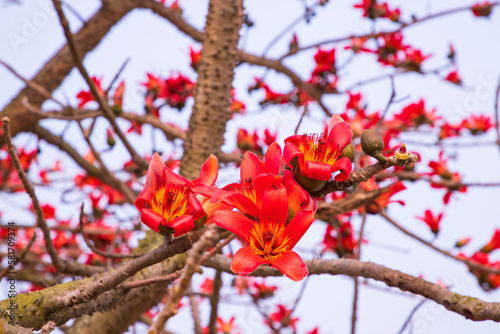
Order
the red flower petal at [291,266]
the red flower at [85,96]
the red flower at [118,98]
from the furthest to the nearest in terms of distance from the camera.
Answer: the red flower at [85,96], the red flower at [118,98], the red flower petal at [291,266]

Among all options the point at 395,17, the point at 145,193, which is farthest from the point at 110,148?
the point at 395,17

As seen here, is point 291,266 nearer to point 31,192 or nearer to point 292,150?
point 292,150

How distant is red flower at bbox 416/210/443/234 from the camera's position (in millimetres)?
2400

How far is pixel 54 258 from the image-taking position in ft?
4.17

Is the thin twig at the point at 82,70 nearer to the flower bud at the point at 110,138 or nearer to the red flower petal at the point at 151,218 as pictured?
the flower bud at the point at 110,138

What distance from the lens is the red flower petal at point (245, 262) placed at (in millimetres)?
596

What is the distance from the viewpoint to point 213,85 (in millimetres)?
1679

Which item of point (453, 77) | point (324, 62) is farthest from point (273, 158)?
point (453, 77)

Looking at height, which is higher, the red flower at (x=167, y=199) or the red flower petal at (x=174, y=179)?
the red flower petal at (x=174, y=179)

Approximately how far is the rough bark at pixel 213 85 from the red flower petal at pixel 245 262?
3.16ft

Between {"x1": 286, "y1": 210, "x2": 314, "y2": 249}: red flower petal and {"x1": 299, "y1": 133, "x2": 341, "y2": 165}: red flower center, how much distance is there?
133 mm

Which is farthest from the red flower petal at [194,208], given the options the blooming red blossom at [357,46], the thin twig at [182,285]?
the blooming red blossom at [357,46]

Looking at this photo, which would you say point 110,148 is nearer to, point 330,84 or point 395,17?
point 330,84

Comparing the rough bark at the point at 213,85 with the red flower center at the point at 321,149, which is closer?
the red flower center at the point at 321,149
